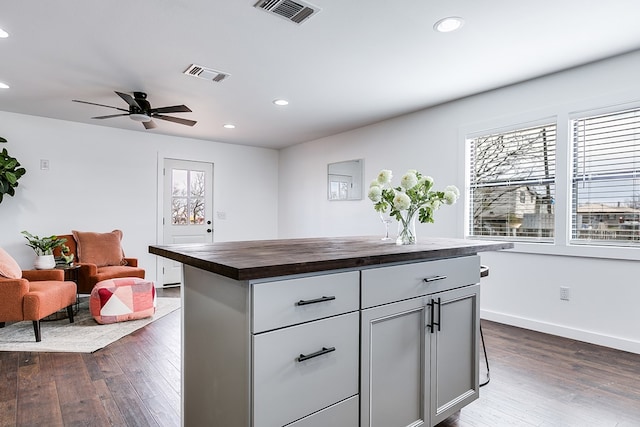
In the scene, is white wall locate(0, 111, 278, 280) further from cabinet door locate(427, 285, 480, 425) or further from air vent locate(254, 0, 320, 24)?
cabinet door locate(427, 285, 480, 425)

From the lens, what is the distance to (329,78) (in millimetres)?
3373

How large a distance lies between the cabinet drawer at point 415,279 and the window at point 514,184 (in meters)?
1.94

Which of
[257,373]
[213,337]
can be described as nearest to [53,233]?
[213,337]

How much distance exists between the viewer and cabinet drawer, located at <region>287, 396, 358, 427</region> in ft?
4.23

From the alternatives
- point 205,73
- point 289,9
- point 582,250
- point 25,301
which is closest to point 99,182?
point 25,301

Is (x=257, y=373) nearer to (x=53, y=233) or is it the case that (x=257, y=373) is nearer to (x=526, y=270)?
(x=526, y=270)

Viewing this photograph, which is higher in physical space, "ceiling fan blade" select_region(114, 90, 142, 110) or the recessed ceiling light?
the recessed ceiling light

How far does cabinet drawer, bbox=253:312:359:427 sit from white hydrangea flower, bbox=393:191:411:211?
29.2 inches

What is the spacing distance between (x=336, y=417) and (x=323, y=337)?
0.33m

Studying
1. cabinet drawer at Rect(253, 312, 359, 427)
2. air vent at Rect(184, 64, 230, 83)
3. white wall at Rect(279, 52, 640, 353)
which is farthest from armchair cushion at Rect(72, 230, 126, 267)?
cabinet drawer at Rect(253, 312, 359, 427)

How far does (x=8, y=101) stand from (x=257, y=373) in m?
4.78

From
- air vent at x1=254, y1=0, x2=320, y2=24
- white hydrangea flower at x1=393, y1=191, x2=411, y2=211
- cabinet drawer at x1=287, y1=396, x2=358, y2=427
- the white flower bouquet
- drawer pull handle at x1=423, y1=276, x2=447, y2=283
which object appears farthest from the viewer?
air vent at x1=254, y1=0, x2=320, y2=24

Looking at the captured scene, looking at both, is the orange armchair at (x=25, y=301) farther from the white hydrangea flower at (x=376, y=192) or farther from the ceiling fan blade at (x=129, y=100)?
the white hydrangea flower at (x=376, y=192)

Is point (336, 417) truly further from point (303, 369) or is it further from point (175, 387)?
point (175, 387)
